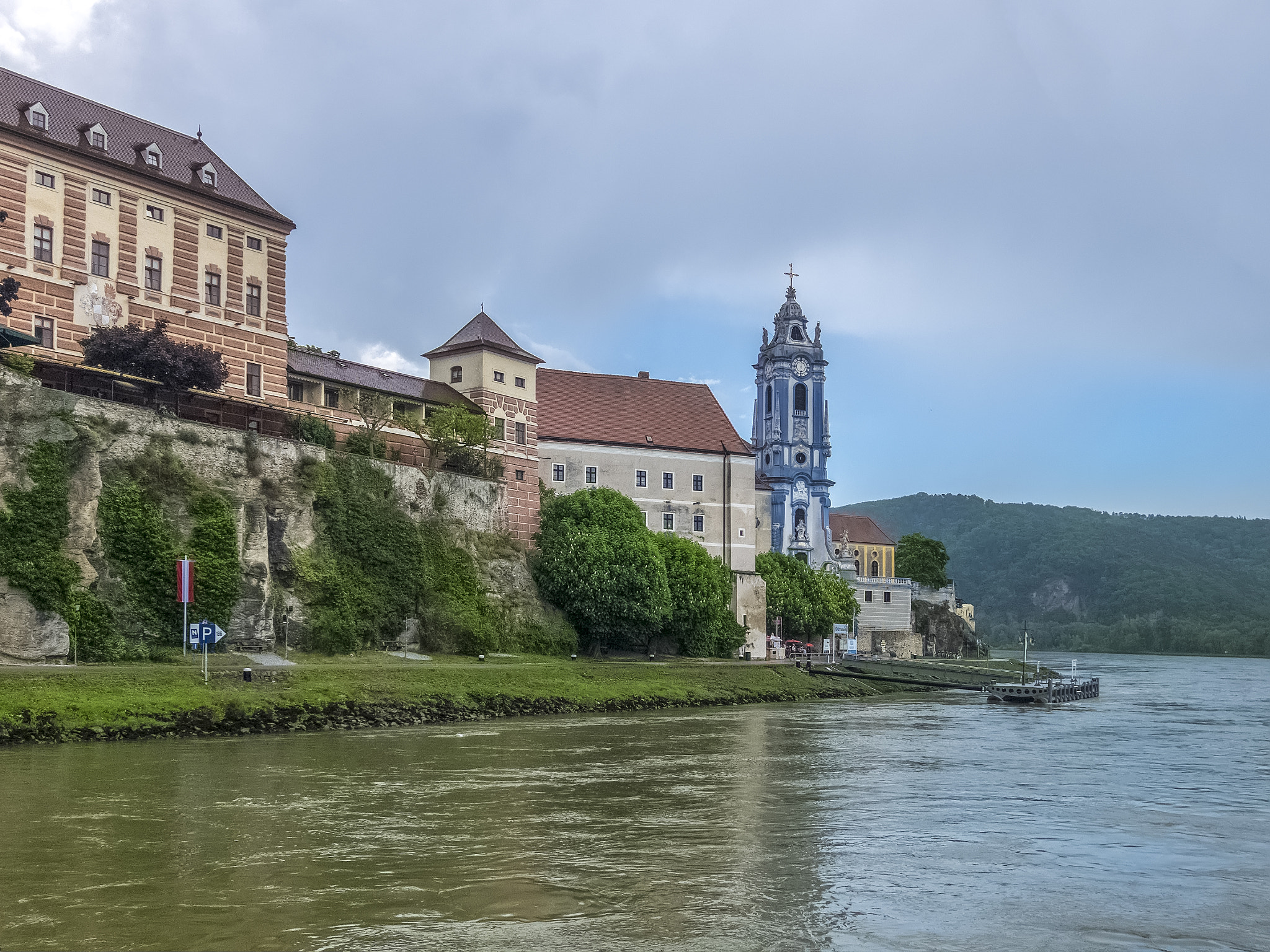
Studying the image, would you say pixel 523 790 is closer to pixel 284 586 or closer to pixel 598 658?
pixel 284 586

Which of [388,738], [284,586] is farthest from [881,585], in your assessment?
[388,738]

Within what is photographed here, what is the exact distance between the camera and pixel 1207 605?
185 m

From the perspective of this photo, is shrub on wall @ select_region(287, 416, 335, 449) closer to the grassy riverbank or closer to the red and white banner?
the grassy riverbank

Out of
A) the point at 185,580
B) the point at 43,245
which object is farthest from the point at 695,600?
the point at 43,245

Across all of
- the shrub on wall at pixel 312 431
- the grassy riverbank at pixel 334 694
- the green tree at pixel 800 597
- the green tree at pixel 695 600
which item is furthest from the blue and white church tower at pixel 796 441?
the shrub on wall at pixel 312 431

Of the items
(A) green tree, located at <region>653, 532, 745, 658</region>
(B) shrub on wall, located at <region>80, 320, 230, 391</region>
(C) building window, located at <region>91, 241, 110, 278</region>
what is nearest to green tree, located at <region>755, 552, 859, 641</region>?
(A) green tree, located at <region>653, 532, 745, 658</region>

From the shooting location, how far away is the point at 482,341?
75312mm

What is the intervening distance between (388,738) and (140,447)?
1748cm

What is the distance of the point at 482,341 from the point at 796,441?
53801 mm

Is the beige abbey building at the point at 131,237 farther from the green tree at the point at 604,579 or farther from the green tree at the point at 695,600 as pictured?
the green tree at the point at 695,600

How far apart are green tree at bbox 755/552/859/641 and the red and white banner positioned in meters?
50.4

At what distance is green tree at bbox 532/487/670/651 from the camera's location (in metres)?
69.1

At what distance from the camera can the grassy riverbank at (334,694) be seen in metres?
36.9

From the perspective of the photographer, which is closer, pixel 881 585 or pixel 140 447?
pixel 140 447
